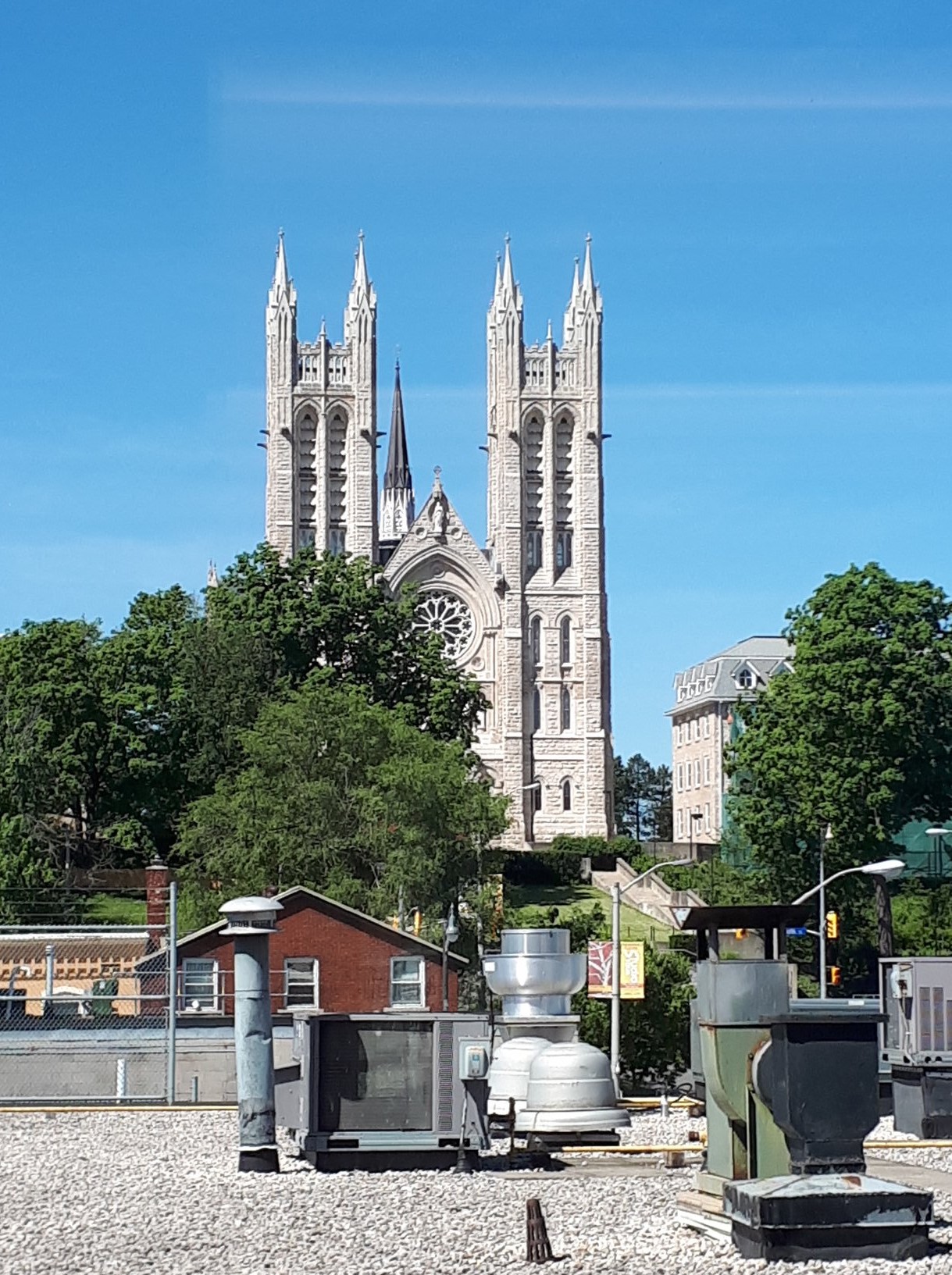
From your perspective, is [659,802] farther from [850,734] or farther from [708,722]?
[850,734]

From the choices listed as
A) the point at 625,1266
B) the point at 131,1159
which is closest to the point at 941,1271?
the point at 625,1266

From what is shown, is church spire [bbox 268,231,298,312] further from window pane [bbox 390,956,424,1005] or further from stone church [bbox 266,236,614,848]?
window pane [bbox 390,956,424,1005]

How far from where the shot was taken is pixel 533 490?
117m

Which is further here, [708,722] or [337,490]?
[708,722]

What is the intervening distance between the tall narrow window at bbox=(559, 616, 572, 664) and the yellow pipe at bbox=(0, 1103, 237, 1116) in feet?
279

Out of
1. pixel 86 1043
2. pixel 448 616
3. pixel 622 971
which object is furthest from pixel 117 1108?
pixel 448 616

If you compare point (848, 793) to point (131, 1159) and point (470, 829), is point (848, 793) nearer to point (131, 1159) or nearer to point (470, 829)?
point (470, 829)

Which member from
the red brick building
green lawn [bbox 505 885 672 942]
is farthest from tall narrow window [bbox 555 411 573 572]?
the red brick building

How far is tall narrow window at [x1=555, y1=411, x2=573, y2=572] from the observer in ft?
381

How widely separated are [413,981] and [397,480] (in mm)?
118335

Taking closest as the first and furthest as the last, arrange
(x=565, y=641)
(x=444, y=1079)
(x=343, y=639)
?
(x=444, y=1079) → (x=343, y=639) → (x=565, y=641)

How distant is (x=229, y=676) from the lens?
80.4 metres

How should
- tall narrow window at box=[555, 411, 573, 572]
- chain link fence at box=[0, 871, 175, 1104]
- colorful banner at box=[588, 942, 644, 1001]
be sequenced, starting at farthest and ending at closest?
tall narrow window at box=[555, 411, 573, 572], colorful banner at box=[588, 942, 644, 1001], chain link fence at box=[0, 871, 175, 1104]

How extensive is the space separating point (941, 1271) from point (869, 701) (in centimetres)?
5343
